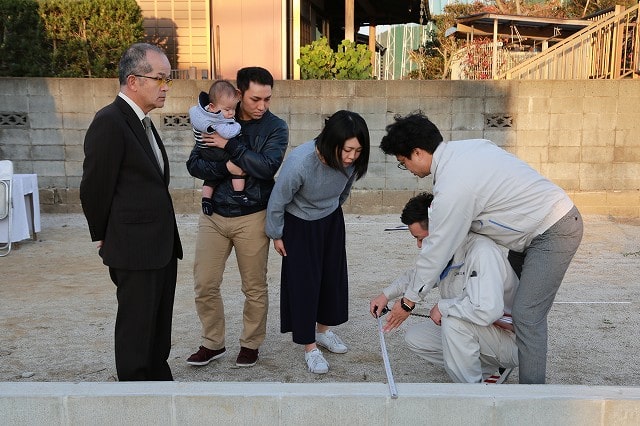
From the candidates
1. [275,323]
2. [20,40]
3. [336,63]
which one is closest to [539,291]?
[275,323]

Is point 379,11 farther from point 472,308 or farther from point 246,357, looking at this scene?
point 472,308

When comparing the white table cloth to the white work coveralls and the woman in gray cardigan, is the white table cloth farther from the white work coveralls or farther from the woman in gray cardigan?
the white work coveralls

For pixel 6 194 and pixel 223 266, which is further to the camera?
pixel 6 194

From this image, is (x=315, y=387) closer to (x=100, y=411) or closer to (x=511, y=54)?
(x=100, y=411)

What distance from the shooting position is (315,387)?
212cm

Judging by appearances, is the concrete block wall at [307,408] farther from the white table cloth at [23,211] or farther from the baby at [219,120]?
the white table cloth at [23,211]

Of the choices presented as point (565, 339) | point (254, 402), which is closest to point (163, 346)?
point (254, 402)

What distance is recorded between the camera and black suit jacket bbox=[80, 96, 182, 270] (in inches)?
91.8

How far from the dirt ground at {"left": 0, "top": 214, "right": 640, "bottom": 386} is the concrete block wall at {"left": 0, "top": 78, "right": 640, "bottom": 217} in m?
1.60

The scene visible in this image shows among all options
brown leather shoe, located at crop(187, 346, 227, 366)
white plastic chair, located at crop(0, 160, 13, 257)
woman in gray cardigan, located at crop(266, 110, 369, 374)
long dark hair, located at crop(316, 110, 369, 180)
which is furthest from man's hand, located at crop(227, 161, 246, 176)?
white plastic chair, located at crop(0, 160, 13, 257)

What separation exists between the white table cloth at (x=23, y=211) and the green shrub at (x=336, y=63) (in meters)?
3.96

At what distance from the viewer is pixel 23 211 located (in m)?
6.10

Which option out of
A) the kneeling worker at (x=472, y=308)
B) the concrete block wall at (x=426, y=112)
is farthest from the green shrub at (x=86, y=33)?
the kneeling worker at (x=472, y=308)

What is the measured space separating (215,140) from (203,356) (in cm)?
120
